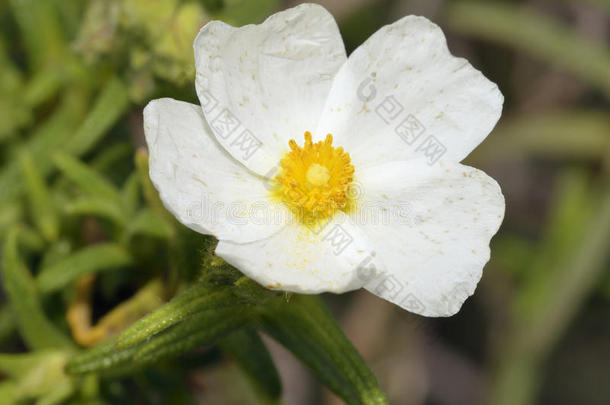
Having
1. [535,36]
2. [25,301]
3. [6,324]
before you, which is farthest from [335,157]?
[535,36]

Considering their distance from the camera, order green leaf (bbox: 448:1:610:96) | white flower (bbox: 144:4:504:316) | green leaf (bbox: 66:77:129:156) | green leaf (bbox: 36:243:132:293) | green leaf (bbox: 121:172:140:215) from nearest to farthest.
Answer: white flower (bbox: 144:4:504:316), green leaf (bbox: 36:243:132:293), green leaf (bbox: 121:172:140:215), green leaf (bbox: 66:77:129:156), green leaf (bbox: 448:1:610:96)

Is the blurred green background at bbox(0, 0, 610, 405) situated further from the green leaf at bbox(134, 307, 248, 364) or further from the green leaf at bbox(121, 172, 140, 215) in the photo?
the green leaf at bbox(134, 307, 248, 364)

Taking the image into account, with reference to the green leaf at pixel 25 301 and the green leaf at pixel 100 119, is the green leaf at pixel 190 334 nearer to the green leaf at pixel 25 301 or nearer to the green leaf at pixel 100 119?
the green leaf at pixel 25 301

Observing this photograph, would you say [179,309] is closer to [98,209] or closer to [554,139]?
[98,209]

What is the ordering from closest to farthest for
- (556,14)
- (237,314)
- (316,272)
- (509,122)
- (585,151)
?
(316,272) < (237,314) < (585,151) < (509,122) < (556,14)

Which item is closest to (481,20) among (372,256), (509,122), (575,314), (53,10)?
(509,122)

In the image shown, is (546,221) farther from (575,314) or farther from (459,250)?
(459,250)

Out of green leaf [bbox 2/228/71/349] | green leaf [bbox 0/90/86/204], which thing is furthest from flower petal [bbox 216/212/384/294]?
green leaf [bbox 0/90/86/204]
